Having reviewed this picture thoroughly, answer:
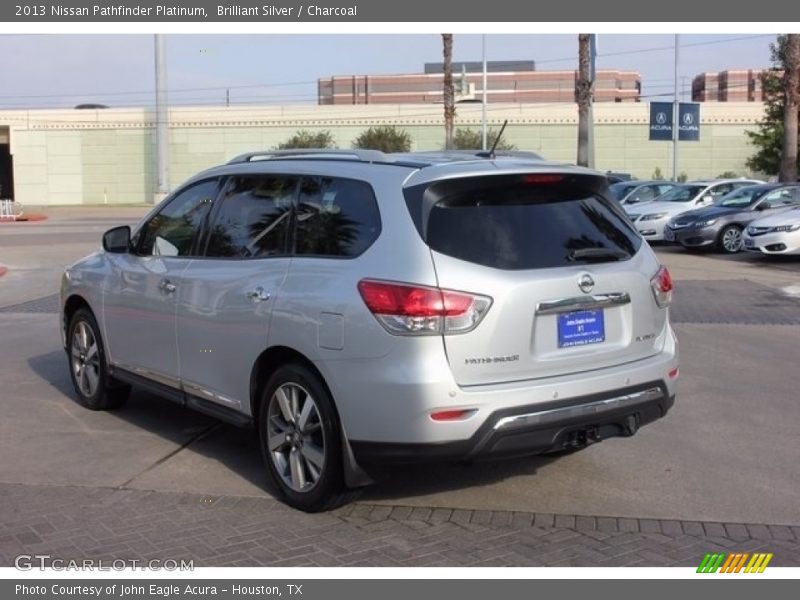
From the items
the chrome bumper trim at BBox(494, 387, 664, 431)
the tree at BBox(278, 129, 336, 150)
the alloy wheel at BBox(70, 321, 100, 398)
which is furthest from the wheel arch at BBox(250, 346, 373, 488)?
the tree at BBox(278, 129, 336, 150)

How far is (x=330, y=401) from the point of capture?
5016 millimetres

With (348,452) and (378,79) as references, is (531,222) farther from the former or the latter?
(378,79)

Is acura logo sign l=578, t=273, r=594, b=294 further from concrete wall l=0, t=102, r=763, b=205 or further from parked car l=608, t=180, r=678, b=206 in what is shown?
concrete wall l=0, t=102, r=763, b=205

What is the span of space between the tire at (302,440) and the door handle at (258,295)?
0.42 meters

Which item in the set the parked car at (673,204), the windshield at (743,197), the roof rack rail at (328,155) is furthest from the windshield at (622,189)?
the roof rack rail at (328,155)

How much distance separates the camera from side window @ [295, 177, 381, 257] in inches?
199

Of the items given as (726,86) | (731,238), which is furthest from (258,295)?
(726,86)

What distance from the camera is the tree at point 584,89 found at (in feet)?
111

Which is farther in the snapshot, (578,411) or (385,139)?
(385,139)

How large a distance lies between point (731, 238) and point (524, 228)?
54.9 ft

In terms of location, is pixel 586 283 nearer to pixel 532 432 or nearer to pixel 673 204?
pixel 532 432

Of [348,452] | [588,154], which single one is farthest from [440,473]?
[588,154]

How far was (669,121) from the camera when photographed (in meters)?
44.1

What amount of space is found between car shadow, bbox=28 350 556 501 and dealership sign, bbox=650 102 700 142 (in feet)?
129
